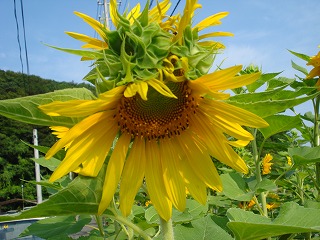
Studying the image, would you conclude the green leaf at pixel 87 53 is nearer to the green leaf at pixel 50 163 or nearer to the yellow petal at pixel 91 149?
the yellow petal at pixel 91 149

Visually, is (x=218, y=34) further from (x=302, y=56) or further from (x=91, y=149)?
(x=302, y=56)

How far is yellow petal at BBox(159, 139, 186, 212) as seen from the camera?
1.02m

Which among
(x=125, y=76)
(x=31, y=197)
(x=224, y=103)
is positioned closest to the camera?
(x=125, y=76)

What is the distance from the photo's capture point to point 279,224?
35.4 inches

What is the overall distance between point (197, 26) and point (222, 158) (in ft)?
1.07

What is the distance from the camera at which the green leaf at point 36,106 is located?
90 cm

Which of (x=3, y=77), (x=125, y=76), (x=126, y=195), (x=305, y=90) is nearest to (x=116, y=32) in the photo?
(x=125, y=76)

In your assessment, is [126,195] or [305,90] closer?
[126,195]

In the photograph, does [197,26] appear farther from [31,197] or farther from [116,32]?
[31,197]

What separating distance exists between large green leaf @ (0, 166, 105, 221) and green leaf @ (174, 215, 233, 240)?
35 cm

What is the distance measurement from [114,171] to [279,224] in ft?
1.28

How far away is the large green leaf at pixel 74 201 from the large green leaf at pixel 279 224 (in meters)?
0.32

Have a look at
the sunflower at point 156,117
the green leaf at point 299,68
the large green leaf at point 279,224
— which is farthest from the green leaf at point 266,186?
the green leaf at point 299,68

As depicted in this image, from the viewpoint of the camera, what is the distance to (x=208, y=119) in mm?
1051
